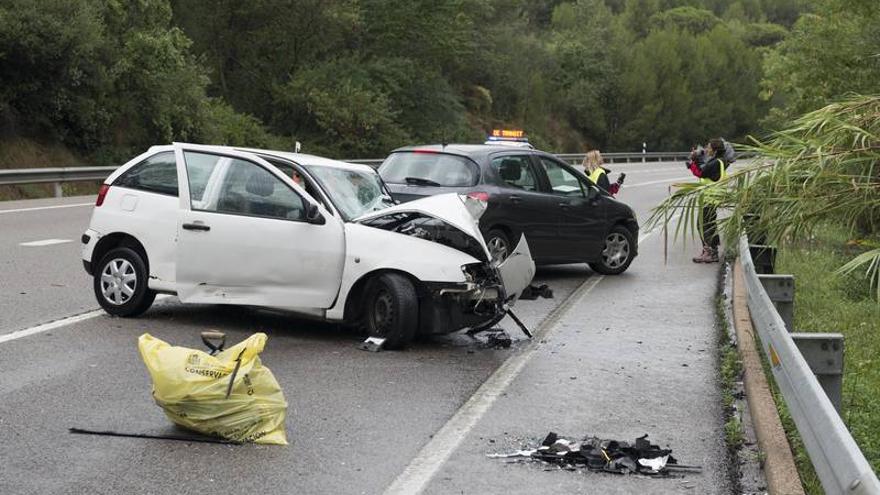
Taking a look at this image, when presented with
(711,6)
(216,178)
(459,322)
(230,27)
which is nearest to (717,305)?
(459,322)

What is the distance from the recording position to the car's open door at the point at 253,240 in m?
9.73

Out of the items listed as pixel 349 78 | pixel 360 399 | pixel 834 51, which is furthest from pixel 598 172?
pixel 349 78

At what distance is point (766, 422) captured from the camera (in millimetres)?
6898

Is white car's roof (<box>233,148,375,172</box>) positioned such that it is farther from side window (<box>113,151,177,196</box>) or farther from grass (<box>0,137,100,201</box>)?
grass (<box>0,137,100,201</box>)

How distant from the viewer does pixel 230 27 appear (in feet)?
159

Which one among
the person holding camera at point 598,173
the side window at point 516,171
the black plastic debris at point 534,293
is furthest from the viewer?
the person holding camera at point 598,173

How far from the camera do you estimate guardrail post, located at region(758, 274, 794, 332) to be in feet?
30.3

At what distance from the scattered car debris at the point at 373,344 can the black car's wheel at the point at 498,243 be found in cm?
433

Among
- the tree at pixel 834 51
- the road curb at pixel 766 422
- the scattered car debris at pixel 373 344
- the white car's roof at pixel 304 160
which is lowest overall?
the road curb at pixel 766 422

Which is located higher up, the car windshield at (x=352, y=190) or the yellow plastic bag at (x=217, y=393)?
the car windshield at (x=352, y=190)

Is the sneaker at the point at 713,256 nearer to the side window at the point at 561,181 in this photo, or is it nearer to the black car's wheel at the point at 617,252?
the black car's wheel at the point at 617,252

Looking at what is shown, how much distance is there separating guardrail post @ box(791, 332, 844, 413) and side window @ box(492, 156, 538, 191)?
7973mm

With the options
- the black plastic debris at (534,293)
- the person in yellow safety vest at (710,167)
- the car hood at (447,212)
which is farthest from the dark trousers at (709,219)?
the person in yellow safety vest at (710,167)

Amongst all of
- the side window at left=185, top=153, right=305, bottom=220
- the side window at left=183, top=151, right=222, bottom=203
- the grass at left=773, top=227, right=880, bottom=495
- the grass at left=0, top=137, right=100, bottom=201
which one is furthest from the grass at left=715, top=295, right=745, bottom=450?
the grass at left=0, top=137, right=100, bottom=201
